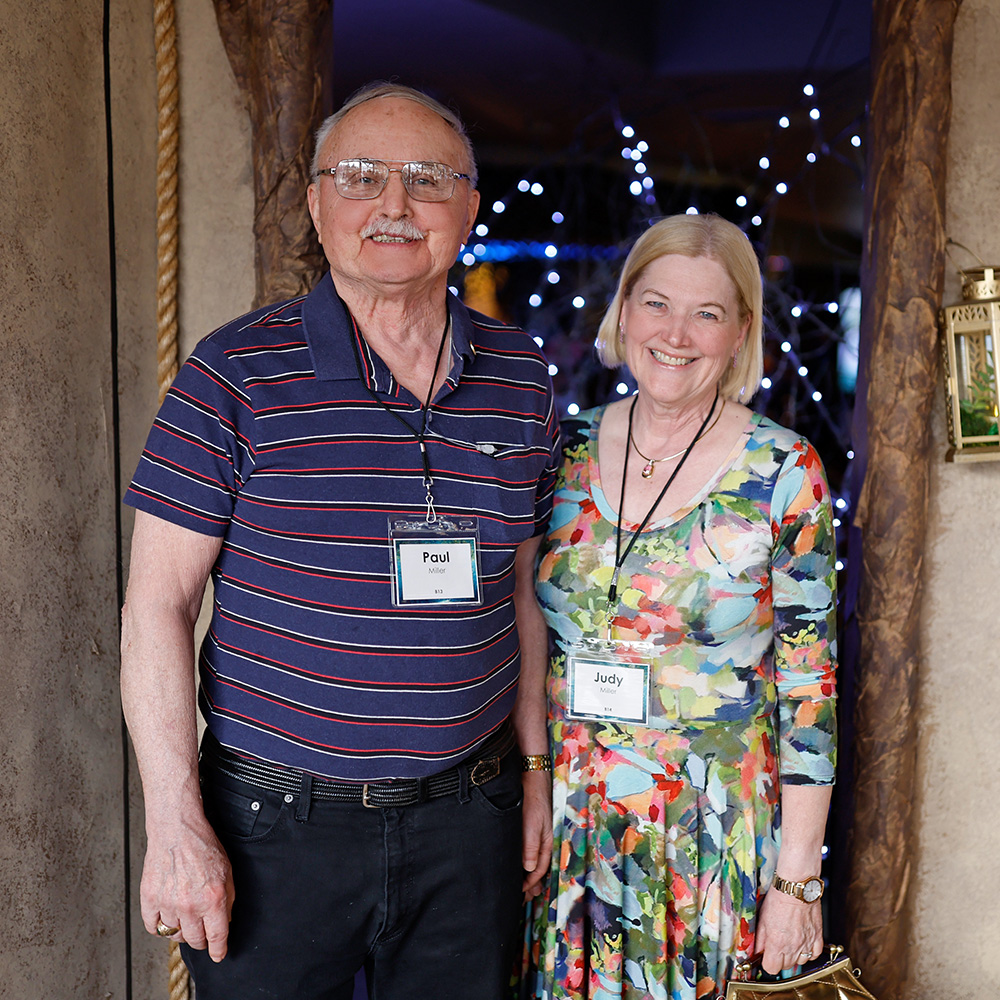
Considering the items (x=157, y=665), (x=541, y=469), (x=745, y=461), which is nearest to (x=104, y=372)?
(x=157, y=665)

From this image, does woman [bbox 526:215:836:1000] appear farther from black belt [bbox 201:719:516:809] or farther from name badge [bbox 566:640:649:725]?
black belt [bbox 201:719:516:809]

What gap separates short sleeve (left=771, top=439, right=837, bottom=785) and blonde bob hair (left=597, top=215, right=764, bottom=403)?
0.22m

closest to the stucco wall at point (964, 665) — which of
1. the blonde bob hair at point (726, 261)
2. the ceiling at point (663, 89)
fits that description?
the blonde bob hair at point (726, 261)

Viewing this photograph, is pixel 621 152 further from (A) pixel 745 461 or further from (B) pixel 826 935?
(B) pixel 826 935

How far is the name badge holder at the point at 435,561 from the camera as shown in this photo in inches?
52.2

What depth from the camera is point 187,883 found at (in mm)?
1252

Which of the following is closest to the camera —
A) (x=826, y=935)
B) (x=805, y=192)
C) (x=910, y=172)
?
(x=910, y=172)

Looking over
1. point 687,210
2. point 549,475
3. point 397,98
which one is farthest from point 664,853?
point 687,210

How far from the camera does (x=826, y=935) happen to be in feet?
8.05

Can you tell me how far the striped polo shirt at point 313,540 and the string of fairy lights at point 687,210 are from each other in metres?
1.73

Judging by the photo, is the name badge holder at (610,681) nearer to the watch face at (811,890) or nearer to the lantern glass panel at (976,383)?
the watch face at (811,890)

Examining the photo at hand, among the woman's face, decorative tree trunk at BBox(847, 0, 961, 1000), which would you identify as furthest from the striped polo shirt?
decorative tree trunk at BBox(847, 0, 961, 1000)

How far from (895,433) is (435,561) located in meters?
1.18

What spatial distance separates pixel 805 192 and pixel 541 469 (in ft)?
6.44
